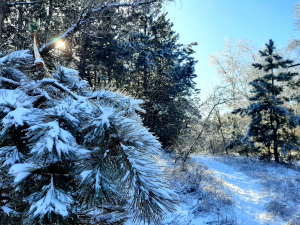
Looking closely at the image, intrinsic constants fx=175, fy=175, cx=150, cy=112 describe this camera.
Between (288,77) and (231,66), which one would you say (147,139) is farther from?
(231,66)

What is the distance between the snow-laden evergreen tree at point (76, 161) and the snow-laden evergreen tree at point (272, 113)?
12.2 metres

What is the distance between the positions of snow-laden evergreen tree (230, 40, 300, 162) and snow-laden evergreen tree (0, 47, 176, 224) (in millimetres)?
12187

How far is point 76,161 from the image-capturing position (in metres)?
0.61

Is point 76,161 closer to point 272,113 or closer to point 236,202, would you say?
point 236,202

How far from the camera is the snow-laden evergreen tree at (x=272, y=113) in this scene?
33.7 feet

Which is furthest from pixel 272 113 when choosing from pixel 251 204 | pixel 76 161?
pixel 76 161

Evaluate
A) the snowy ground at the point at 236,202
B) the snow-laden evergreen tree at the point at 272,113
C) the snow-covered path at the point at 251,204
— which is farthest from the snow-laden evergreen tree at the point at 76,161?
the snow-laden evergreen tree at the point at 272,113

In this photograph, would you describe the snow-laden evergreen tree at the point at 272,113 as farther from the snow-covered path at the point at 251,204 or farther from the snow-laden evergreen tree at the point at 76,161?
the snow-laden evergreen tree at the point at 76,161

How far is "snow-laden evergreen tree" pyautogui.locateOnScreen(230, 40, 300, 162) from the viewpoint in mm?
10258

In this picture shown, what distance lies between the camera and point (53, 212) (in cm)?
50

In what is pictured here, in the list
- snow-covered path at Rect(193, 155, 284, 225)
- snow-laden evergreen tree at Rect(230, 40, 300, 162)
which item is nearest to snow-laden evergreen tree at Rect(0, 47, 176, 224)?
snow-covered path at Rect(193, 155, 284, 225)

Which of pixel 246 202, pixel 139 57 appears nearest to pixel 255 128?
pixel 246 202

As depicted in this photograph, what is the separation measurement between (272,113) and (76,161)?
12689 millimetres

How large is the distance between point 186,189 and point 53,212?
5532 mm
